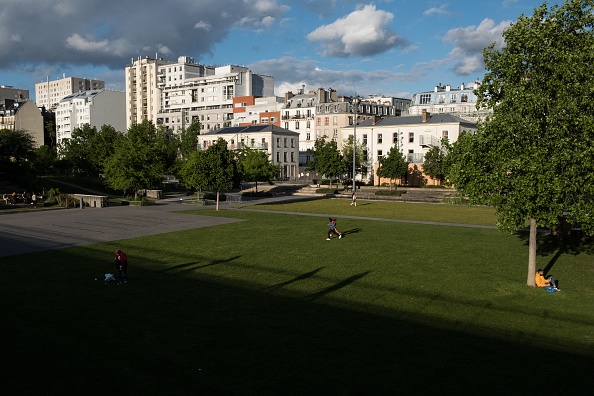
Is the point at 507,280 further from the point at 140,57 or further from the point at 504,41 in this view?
the point at 140,57

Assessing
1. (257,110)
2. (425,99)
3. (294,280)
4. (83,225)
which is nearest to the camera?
(294,280)

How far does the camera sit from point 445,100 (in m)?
121

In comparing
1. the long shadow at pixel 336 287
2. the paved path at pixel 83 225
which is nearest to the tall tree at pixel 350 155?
the paved path at pixel 83 225

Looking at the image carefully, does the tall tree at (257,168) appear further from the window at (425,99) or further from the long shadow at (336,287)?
the window at (425,99)

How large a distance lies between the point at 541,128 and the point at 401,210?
1101 inches

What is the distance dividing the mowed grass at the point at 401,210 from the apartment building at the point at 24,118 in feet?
393

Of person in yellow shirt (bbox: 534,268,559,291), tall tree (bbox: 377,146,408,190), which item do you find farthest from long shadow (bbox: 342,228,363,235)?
tall tree (bbox: 377,146,408,190)

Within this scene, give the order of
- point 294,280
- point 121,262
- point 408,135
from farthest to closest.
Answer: point 408,135, point 294,280, point 121,262

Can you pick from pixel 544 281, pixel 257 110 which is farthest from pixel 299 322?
pixel 257 110

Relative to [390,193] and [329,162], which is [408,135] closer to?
[329,162]

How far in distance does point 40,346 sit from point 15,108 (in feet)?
525

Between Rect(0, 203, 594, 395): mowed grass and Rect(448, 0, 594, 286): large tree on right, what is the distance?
3.28 metres

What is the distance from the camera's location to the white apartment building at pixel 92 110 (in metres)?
152

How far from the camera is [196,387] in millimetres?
9984
